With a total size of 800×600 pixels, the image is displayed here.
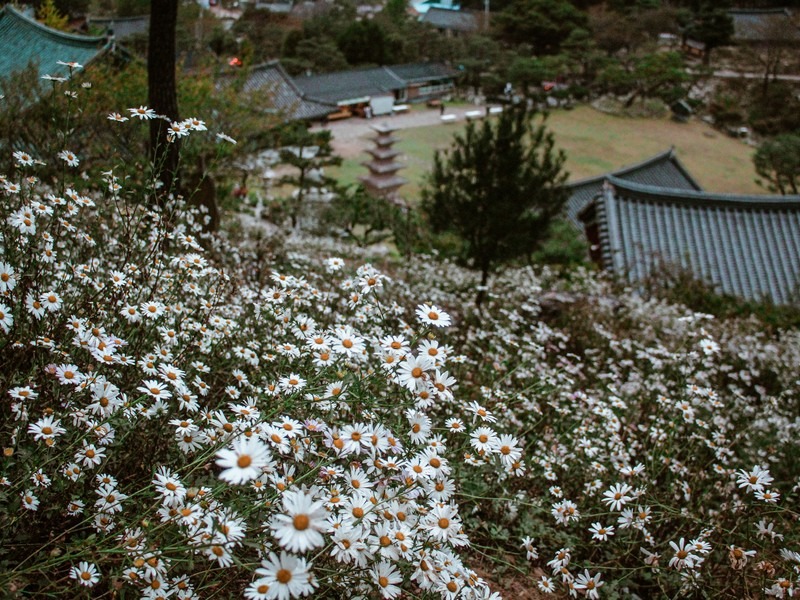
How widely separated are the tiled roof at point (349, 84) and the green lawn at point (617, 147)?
4.68m

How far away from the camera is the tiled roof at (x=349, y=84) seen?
34.1 m

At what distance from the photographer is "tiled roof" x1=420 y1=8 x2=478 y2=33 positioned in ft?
168

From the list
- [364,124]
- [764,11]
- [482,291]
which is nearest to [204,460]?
[482,291]

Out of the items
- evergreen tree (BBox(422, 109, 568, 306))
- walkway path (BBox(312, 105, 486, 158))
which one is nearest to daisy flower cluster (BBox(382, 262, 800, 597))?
evergreen tree (BBox(422, 109, 568, 306))

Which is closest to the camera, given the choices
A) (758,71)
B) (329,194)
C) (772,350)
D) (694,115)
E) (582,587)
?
(582,587)

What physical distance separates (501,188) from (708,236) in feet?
22.7

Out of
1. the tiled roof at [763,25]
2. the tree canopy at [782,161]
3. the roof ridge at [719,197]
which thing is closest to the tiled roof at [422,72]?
the tiled roof at [763,25]

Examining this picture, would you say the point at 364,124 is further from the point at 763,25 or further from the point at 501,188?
the point at 763,25

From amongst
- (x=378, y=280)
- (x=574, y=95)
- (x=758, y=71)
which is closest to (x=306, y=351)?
(x=378, y=280)

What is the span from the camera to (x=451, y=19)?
53.3 metres

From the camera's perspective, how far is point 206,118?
12281 mm

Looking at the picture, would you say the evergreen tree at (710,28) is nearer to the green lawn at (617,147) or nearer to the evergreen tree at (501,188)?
the green lawn at (617,147)

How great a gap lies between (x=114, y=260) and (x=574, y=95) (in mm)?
40599

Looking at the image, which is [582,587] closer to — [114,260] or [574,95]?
[114,260]
